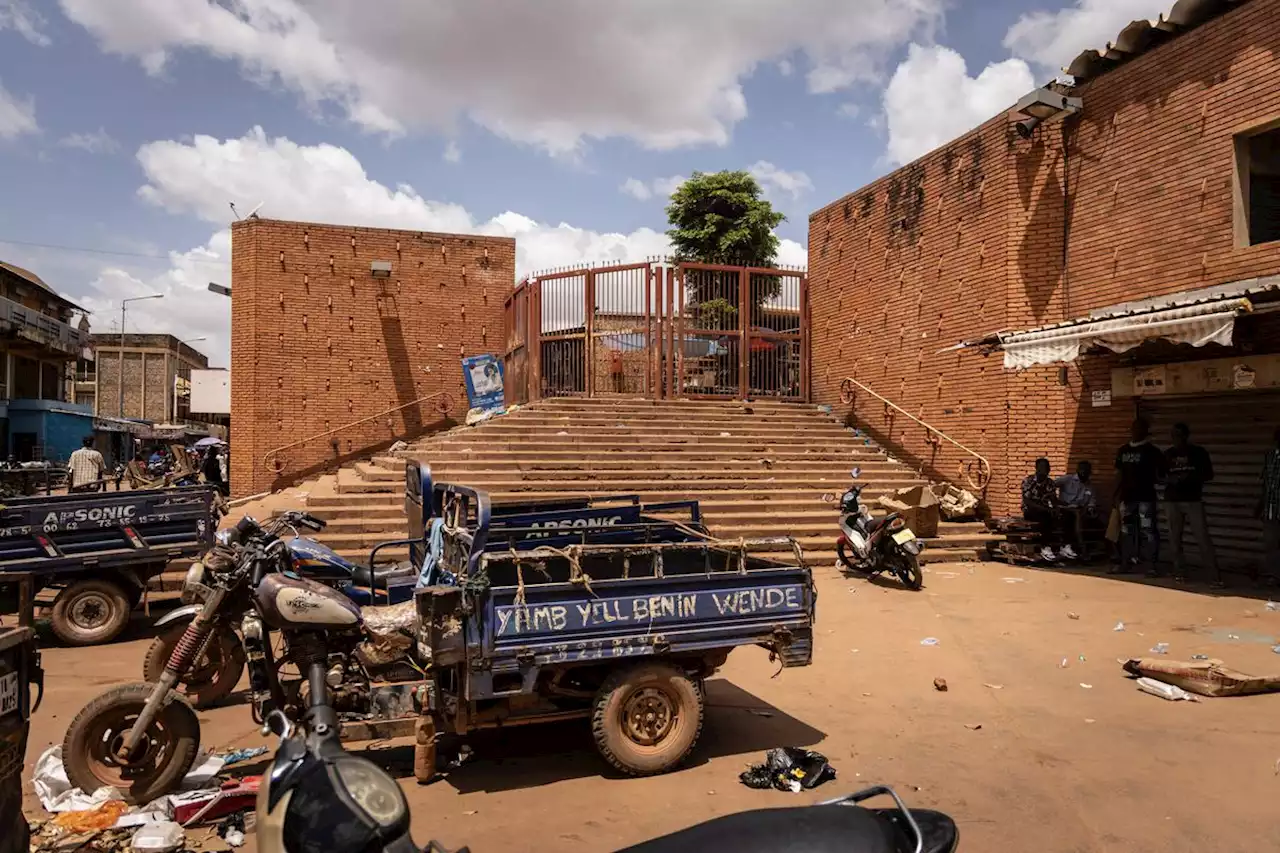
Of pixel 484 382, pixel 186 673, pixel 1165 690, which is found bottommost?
pixel 1165 690

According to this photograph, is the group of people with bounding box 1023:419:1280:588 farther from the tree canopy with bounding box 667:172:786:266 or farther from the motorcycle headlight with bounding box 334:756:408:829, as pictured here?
the tree canopy with bounding box 667:172:786:266

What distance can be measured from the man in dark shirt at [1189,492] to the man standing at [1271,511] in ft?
1.70

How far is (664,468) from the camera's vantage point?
43.9ft

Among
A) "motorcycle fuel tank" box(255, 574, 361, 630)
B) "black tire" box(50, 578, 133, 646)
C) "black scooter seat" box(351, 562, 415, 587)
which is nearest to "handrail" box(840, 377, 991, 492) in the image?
"black scooter seat" box(351, 562, 415, 587)

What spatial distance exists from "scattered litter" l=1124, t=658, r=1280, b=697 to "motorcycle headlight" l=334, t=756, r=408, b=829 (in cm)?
602

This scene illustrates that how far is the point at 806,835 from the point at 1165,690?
5.22m

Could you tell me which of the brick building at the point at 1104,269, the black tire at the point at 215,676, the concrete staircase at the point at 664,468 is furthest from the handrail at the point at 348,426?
the black tire at the point at 215,676

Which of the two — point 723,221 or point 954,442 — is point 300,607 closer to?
point 954,442

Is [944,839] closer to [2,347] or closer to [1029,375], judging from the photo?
[1029,375]

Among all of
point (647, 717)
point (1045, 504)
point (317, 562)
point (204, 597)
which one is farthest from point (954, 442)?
point (204, 597)

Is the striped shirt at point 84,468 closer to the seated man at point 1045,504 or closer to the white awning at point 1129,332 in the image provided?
the white awning at point 1129,332

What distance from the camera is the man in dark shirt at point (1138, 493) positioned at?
32.4 ft

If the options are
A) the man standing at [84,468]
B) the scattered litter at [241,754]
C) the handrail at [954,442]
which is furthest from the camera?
the man standing at [84,468]

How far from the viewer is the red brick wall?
1734 centimetres
